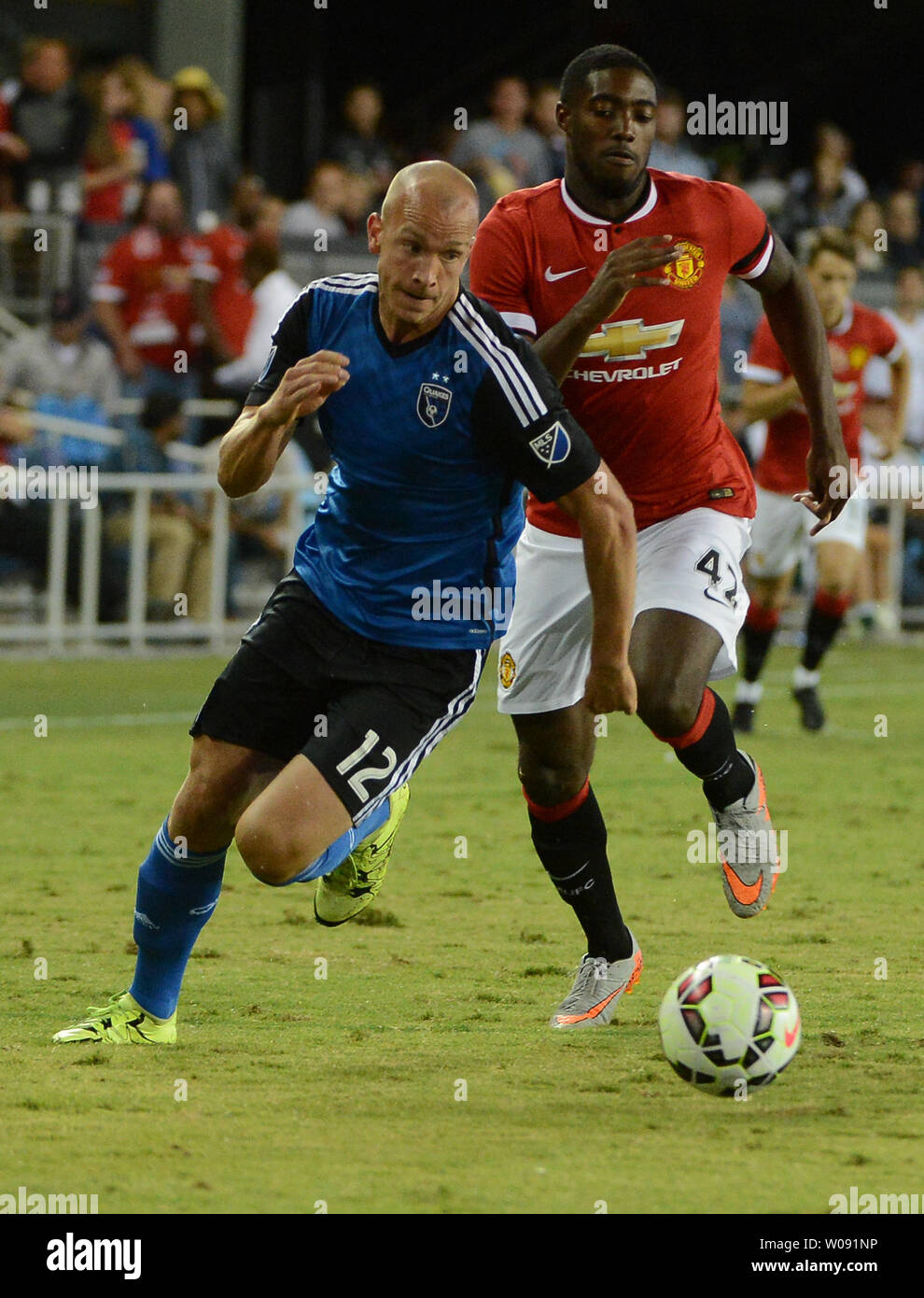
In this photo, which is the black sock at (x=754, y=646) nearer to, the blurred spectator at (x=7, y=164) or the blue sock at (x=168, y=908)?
the blue sock at (x=168, y=908)

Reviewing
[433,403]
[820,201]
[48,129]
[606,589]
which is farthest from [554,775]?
[820,201]

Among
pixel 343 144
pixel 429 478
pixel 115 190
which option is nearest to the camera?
pixel 429 478

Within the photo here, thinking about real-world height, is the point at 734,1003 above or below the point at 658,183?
below

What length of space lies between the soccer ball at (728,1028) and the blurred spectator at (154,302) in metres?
10.1

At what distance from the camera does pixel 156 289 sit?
14.2 meters

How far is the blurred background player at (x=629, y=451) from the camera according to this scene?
18.0 ft

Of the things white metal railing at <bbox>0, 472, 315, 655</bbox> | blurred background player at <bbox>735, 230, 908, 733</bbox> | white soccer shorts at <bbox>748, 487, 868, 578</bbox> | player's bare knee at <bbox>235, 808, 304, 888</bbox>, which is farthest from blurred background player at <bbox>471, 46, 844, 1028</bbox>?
white metal railing at <bbox>0, 472, 315, 655</bbox>

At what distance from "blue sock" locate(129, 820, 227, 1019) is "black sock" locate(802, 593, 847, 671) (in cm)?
653

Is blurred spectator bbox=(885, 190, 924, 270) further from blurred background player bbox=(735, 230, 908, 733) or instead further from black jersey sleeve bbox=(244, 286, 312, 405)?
black jersey sleeve bbox=(244, 286, 312, 405)

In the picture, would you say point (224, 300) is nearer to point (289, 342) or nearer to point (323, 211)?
point (323, 211)

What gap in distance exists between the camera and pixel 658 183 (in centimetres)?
566

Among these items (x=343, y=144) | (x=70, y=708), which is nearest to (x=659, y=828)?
(x=70, y=708)
